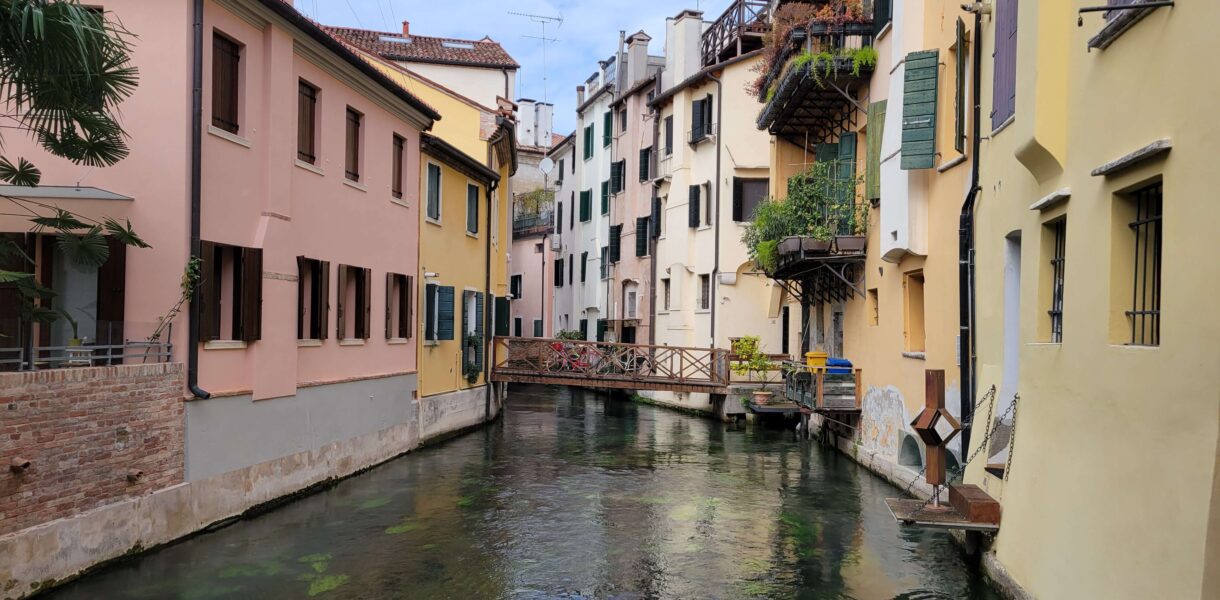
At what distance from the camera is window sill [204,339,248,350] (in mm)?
11370

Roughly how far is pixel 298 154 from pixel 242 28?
2.30 meters

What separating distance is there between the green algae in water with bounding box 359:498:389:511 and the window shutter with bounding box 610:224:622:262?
2202 cm

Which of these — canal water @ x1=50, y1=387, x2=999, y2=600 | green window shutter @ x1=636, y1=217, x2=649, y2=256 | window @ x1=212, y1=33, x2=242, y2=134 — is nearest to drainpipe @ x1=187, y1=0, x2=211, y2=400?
window @ x1=212, y1=33, x2=242, y2=134

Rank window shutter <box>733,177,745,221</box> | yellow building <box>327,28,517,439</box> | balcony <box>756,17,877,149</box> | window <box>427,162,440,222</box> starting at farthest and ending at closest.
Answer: window shutter <box>733,177,745,221</box> → window <box>427,162,440,222</box> → yellow building <box>327,28,517,439</box> → balcony <box>756,17,877,149</box>

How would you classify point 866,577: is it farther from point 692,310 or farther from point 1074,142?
point 692,310

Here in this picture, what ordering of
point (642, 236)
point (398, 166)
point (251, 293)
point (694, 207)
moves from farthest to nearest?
point (642, 236), point (694, 207), point (398, 166), point (251, 293)

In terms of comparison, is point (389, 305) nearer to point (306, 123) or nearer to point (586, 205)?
point (306, 123)

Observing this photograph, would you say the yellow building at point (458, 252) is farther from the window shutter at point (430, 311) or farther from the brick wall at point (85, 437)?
the brick wall at point (85, 437)

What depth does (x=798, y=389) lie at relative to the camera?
19125mm

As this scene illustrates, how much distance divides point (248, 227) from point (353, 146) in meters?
4.35

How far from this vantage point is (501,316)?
26.1m

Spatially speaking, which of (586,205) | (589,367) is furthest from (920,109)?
(586,205)

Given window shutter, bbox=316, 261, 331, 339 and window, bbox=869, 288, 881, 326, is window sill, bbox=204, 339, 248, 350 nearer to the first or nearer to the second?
window shutter, bbox=316, 261, 331, 339

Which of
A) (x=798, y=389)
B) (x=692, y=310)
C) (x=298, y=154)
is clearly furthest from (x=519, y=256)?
(x=298, y=154)
